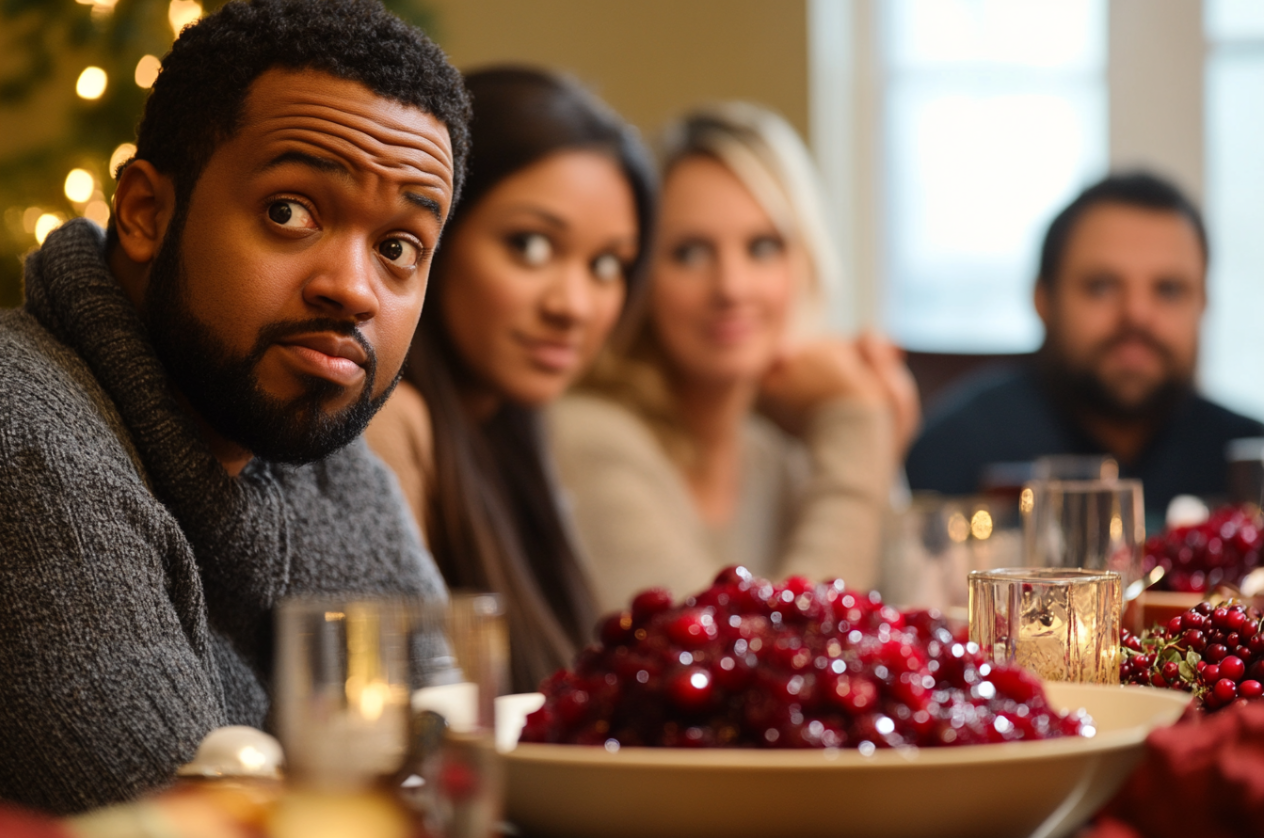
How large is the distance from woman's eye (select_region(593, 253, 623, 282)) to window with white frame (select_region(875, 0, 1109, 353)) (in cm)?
229

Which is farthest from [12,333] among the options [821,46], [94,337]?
[821,46]

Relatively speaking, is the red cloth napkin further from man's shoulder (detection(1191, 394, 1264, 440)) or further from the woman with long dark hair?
man's shoulder (detection(1191, 394, 1264, 440))

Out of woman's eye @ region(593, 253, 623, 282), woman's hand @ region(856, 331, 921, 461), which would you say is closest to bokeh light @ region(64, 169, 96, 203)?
woman's eye @ region(593, 253, 623, 282)

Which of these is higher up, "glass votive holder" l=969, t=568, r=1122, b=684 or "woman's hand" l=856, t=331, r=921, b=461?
"woman's hand" l=856, t=331, r=921, b=461

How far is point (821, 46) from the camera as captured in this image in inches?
147

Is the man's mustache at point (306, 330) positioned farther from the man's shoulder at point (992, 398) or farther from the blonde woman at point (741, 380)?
the man's shoulder at point (992, 398)

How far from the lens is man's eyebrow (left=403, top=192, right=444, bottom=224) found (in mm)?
729

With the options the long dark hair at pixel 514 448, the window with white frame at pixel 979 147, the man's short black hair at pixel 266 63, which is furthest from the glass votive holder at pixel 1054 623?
Result: the window with white frame at pixel 979 147

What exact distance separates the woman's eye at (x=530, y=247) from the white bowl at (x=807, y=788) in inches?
49.0

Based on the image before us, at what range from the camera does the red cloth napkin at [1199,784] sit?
408mm

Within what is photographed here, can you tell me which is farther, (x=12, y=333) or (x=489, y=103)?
(x=489, y=103)

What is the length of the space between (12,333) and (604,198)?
1.04 meters

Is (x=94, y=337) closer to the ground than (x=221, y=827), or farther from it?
farther from it

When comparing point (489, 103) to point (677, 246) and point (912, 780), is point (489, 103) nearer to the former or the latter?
point (677, 246)
